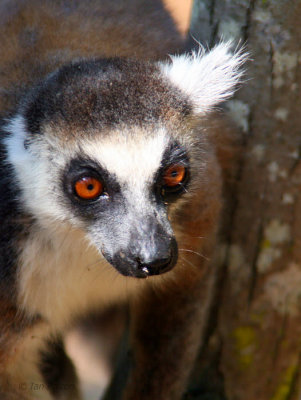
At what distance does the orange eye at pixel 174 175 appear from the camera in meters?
3.13

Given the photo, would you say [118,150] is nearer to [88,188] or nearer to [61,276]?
[88,188]

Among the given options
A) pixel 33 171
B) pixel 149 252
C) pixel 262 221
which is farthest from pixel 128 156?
pixel 262 221

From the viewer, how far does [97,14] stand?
4.28 meters

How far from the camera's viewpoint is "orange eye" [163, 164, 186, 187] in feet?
10.3

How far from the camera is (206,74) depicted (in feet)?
11.5

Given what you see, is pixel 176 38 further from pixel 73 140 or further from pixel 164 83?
pixel 73 140

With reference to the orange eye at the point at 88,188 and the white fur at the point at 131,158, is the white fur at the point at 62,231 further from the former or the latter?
the orange eye at the point at 88,188

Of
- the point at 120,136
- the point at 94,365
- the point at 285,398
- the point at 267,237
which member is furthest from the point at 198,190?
the point at 94,365

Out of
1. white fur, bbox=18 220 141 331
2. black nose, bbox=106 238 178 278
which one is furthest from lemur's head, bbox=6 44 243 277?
white fur, bbox=18 220 141 331

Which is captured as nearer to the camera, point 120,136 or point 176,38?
point 120,136

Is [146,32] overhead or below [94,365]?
overhead

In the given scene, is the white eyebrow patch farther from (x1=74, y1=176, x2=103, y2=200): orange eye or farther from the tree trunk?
the tree trunk

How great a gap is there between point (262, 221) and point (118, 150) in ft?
4.10

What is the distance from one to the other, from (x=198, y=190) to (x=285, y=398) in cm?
156
